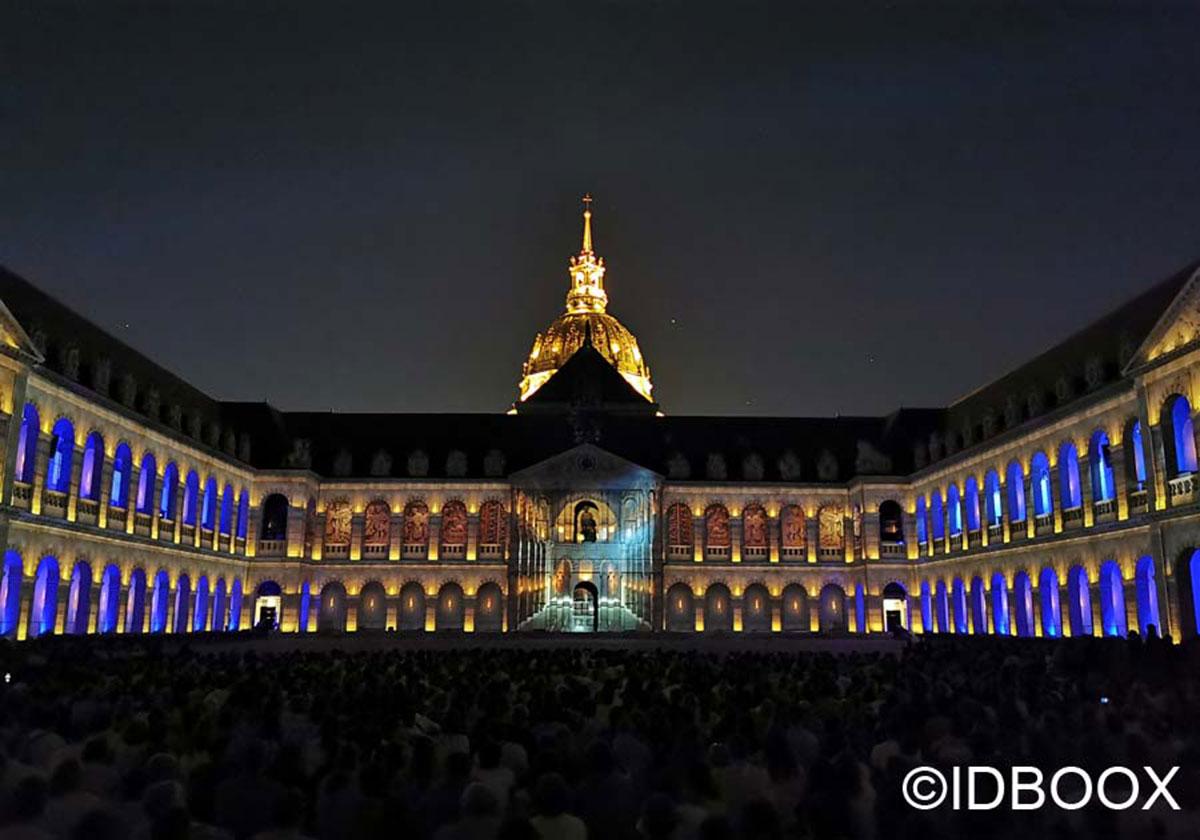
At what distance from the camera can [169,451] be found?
56.4 metres

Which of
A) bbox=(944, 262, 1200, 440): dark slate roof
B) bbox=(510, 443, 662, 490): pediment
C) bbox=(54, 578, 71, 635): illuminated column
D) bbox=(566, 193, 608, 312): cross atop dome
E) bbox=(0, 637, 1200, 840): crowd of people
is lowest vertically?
bbox=(0, 637, 1200, 840): crowd of people

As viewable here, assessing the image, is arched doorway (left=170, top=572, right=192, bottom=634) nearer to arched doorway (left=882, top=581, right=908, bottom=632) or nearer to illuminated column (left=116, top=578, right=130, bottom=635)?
illuminated column (left=116, top=578, right=130, bottom=635)

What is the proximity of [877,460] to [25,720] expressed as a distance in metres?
64.5

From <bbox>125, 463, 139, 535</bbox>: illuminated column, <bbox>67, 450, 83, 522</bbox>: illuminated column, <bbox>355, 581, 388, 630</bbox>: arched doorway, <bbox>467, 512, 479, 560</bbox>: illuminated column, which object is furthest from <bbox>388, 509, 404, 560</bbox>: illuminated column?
<bbox>67, 450, 83, 522</bbox>: illuminated column

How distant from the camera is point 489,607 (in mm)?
A: 70625

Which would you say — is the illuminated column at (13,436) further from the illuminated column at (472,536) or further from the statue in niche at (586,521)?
the statue in niche at (586,521)

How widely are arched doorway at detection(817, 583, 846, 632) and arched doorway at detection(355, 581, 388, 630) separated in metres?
30.8

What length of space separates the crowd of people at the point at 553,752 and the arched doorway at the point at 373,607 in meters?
48.6

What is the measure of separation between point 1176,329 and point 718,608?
39449 millimetres

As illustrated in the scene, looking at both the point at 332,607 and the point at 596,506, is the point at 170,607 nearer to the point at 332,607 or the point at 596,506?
the point at 332,607

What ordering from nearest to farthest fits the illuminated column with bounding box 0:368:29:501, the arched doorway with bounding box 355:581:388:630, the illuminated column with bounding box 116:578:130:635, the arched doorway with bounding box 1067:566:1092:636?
the illuminated column with bounding box 0:368:29:501
the arched doorway with bounding box 1067:566:1092:636
the illuminated column with bounding box 116:578:130:635
the arched doorway with bounding box 355:581:388:630

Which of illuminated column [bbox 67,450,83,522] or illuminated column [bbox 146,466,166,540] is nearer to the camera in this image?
illuminated column [bbox 67,450,83,522]

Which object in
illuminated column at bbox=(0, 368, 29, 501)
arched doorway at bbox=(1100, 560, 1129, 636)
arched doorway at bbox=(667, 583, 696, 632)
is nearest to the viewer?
illuminated column at bbox=(0, 368, 29, 501)

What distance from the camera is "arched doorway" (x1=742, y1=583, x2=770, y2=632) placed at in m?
71.4
